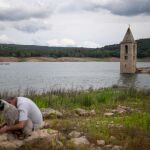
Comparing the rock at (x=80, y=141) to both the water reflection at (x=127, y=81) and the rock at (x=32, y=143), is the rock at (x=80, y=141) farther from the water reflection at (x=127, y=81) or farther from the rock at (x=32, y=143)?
the water reflection at (x=127, y=81)

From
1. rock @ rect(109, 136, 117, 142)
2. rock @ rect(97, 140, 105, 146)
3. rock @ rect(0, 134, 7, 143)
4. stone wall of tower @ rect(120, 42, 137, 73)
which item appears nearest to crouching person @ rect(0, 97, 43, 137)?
rock @ rect(0, 134, 7, 143)

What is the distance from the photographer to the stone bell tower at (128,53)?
7469 cm

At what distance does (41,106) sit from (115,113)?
295 centimetres

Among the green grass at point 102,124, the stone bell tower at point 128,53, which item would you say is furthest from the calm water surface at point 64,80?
the green grass at point 102,124

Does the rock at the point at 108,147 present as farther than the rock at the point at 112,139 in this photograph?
No

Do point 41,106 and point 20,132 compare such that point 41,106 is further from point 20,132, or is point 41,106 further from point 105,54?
point 105,54

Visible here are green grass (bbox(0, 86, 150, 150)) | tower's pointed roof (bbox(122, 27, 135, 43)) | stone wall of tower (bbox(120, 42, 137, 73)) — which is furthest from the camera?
stone wall of tower (bbox(120, 42, 137, 73))

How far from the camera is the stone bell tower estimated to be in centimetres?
7469

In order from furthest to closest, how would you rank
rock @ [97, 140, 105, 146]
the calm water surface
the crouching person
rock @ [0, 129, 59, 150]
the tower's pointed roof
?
the tower's pointed roof, the calm water surface, rock @ [97, 140, 105, 146], rock @ [0, 129, 59, 150], the crouching person

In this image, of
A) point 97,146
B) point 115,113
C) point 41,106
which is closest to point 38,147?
point 97,146

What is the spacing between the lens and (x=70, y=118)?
36.6 ft

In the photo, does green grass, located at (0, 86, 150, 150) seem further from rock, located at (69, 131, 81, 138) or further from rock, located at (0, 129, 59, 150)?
rock, located at (0, 129, 59, 150)

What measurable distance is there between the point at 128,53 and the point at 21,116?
69457 millimetres

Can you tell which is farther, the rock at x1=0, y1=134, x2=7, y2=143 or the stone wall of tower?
the stone wall of tower
